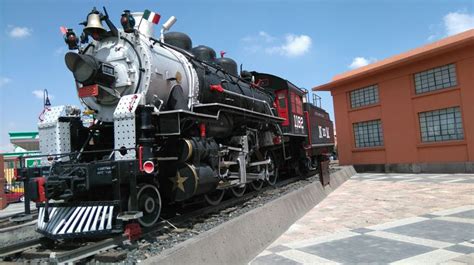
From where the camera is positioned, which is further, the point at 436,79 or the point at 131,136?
the point at 436,79

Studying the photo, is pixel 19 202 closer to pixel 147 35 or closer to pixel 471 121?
pixel 147 35

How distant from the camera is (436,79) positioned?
1698 cm

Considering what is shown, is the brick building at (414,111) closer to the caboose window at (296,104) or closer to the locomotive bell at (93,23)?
the caboose window at (296,104)

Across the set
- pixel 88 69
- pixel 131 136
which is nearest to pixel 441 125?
pixel 131 136

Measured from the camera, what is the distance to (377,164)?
20047mm

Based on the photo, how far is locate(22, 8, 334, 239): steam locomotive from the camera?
5.24 m

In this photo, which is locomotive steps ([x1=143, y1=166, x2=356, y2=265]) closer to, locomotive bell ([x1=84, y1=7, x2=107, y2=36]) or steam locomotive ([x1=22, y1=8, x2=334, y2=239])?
A: steam locomotive ([x1=22, y1=8, x2=334, y2=239])

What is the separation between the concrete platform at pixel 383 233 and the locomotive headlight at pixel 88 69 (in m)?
3.63

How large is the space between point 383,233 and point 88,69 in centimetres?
538

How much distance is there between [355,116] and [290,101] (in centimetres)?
983

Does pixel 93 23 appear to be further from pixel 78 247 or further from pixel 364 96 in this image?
pixel 364 96

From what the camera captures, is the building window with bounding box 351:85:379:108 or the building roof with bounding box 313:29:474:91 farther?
the building window with bounding box 351:85:379:108

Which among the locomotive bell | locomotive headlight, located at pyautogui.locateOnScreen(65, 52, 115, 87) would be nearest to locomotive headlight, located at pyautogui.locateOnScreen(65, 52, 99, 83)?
locomotive headlight, located at pyautogui.locateOnScreen(65, 52, 115, 87)

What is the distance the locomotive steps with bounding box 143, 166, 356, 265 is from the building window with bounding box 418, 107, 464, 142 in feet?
36.6
